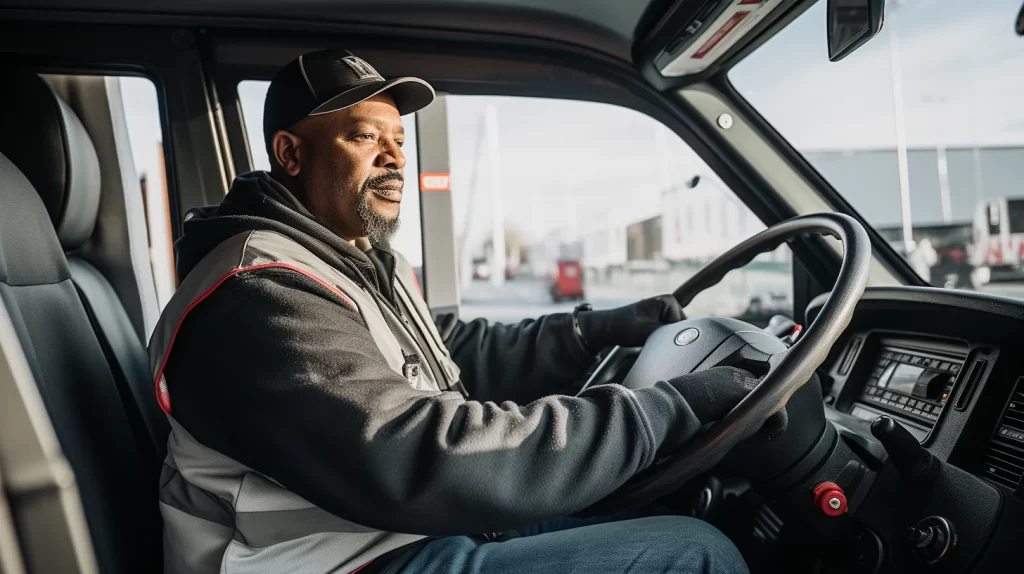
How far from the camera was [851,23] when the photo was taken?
134 cm

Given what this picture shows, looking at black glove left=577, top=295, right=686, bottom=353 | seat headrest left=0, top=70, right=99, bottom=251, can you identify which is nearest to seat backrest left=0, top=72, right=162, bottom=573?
seat headrest left=0, top=70, right=99, bottom=251

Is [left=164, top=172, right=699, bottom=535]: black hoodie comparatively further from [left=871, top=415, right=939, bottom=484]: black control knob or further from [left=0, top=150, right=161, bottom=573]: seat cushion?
[left=871, top=415, right=939, bottom=484]: black control knob

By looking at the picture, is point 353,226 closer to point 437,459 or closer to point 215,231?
point 215,231

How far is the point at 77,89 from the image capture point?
1.85m

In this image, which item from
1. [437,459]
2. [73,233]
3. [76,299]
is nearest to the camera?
[437,459]

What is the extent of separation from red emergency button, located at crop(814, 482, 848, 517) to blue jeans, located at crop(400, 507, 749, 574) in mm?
184

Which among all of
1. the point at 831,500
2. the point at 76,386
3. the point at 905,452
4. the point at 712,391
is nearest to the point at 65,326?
the point at 76,386

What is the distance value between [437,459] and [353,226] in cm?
73

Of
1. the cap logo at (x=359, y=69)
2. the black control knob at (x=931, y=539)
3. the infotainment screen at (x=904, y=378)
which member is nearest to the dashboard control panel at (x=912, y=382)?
the infotainment screen at (x=904, y=378)

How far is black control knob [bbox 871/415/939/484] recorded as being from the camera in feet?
4.04

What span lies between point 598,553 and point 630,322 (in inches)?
27.6

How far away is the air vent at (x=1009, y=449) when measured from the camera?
124 cm

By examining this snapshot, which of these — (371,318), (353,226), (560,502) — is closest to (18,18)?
(353,226)

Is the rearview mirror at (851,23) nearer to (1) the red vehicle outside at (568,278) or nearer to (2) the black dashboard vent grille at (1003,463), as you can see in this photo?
(2) the black dashboard vent grille at (1003,463)
